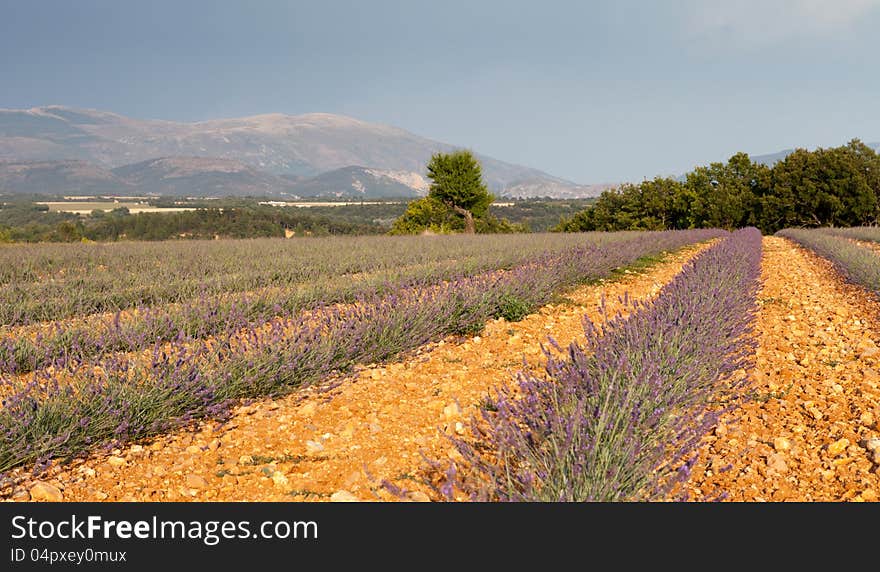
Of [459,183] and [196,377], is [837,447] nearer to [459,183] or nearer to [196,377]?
[196,377]

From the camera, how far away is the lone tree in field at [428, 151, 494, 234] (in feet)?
115

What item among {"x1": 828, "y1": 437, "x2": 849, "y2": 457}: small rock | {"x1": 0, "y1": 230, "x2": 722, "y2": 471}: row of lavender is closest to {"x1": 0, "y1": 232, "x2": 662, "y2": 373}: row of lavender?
{"x1": 0, "y1": 230, "x2": 722, "y2": 471}: row of lavender

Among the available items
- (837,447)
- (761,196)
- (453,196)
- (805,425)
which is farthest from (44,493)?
(761,196)

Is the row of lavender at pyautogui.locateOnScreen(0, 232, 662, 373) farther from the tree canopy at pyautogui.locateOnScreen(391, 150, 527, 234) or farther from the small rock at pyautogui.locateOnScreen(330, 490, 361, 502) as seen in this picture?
the tree canopy at pyautogui.locateOnScreen(391, 150, 527, 234)

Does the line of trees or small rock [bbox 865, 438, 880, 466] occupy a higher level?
the line of trees

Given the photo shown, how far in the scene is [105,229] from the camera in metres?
31.3

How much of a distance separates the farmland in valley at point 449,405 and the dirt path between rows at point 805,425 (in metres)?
0.01

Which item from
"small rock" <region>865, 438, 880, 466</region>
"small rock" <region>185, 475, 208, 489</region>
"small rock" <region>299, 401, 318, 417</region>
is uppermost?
"small rock" <region>865, 438, 880, 466</region>

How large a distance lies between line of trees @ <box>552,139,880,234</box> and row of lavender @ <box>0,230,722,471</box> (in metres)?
40.4

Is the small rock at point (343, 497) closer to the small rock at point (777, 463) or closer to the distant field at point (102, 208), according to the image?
the small rock at point (777, 463)

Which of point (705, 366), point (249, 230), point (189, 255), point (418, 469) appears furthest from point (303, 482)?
point (249, 230)

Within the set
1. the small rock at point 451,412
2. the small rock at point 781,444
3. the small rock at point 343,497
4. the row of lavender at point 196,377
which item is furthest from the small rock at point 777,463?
the row of lavender at point 196,377

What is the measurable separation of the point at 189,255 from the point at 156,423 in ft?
32.0
